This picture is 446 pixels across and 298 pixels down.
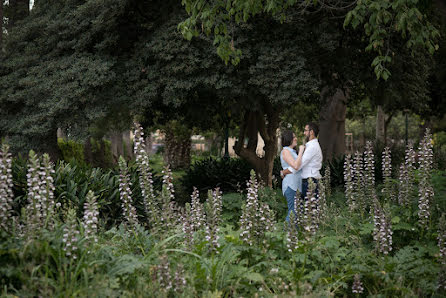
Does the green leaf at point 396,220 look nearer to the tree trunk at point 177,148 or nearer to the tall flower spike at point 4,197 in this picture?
A: the tall flower spike at point 4,197

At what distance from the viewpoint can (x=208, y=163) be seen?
16.0 m

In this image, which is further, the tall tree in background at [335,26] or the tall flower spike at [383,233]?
the tall tree in background at [335,26]

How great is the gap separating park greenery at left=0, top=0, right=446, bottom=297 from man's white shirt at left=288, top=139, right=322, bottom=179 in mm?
556

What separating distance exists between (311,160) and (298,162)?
30cm

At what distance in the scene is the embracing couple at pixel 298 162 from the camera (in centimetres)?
770

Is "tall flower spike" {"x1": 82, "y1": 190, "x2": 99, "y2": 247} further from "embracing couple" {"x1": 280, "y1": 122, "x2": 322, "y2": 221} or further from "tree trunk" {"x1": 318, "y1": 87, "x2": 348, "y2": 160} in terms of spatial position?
"tree trunk" {"x1": 318, "y1": 87, "x2": 348, "y2": 160}

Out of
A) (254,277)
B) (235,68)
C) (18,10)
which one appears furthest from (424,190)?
(18,10)

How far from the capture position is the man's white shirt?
7.71 m

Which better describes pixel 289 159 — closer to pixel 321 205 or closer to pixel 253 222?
pixel 321 205

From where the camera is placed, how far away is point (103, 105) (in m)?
11.2

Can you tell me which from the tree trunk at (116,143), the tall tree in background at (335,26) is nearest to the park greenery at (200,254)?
the tall tree in background at (335,26)

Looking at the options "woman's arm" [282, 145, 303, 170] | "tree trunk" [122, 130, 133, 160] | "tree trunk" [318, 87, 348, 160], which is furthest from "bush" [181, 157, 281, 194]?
"tree trunk" [122, 130, 133, 160]

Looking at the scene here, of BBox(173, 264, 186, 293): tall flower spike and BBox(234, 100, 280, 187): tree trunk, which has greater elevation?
BBox(234, 100, 280, 187): tree trunk

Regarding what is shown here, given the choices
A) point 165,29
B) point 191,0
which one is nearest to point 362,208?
point 191,0
